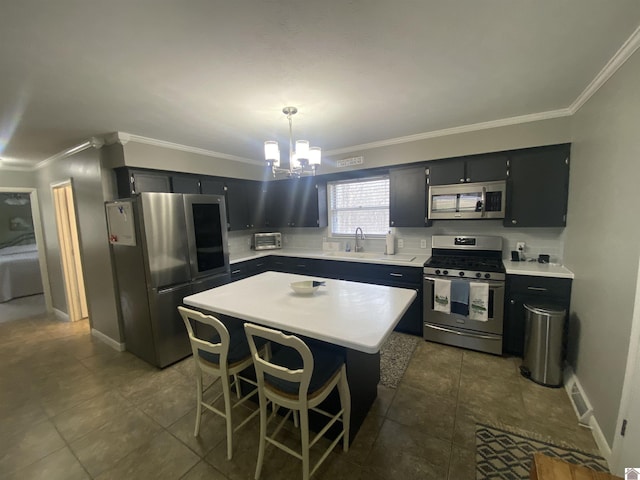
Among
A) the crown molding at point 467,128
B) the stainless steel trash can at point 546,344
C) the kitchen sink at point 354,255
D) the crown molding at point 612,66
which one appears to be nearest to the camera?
the crown molding at point 612,66

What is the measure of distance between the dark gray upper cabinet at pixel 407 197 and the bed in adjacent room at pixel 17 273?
7.32m

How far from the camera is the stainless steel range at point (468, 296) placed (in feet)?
8.95

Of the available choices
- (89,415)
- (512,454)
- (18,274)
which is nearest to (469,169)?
(512,454)

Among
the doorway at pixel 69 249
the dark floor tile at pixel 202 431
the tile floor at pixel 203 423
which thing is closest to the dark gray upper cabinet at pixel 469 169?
the tile floor at pixel 203 423

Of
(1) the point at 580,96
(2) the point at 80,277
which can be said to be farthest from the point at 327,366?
(2) the point at 80,277

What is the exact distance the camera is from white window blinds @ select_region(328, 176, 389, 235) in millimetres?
4016

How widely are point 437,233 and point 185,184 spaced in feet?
11.4

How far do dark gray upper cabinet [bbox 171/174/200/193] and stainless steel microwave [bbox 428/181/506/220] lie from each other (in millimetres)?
3142

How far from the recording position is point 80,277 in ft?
13.4

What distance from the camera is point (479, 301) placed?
2750 mm

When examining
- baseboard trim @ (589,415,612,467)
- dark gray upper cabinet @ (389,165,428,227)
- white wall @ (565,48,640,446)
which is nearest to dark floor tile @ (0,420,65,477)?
baseboard trim @ (589,415,612,467)

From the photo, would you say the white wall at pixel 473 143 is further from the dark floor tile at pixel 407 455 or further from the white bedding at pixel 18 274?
the white bedding at pixel 18 274

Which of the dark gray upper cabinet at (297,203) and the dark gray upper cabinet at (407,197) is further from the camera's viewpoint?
the dark gray upper cabinet at (297,203)

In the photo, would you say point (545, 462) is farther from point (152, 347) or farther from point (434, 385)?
point (152, 347)
